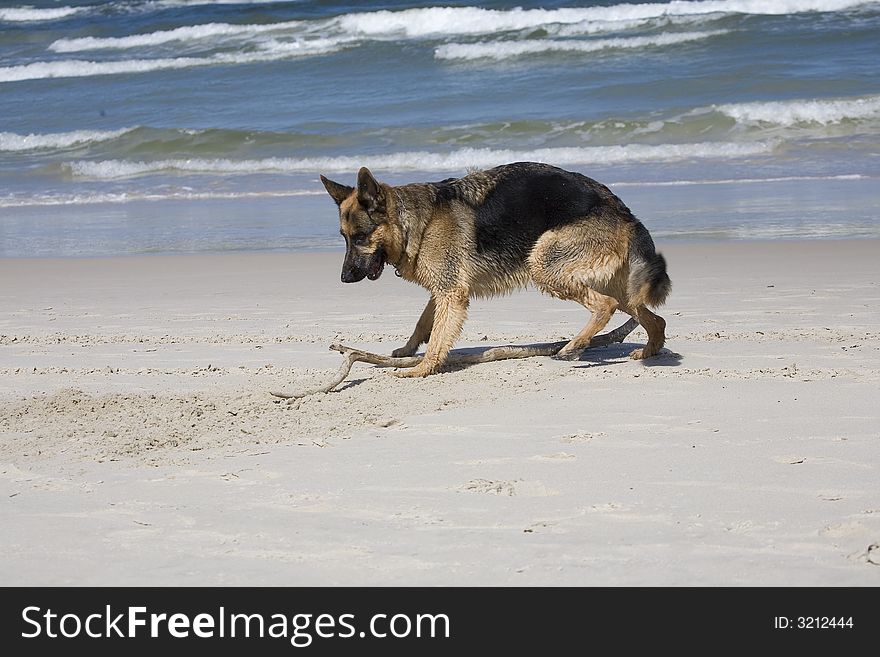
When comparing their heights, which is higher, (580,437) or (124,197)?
(580,437)

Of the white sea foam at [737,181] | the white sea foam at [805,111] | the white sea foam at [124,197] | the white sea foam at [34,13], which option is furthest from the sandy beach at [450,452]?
the white sea foam at [34,13]

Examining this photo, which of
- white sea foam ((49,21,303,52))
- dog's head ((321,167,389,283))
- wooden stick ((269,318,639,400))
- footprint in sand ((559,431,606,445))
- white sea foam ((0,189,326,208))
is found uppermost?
white sea foam ((49,21,303,52))

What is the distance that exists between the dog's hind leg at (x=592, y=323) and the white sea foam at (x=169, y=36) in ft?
99.1

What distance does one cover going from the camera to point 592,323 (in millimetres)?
7184

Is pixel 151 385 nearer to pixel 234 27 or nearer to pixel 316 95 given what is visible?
pixel 316 95

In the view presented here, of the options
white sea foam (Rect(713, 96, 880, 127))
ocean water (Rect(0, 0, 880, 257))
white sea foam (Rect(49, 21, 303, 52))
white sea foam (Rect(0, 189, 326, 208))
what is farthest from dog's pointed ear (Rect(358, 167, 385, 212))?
white sea foam (Rect(49, 21, 303, 52))

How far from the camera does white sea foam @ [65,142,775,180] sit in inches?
724

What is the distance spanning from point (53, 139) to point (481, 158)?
32.8 feet

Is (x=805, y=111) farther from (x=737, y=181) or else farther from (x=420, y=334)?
(x=420, y=334)

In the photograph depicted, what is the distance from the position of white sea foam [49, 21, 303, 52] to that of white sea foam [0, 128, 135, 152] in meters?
12.9

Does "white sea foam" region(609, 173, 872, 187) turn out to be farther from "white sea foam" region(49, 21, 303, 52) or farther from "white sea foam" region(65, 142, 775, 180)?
"white sea foam" region(49, 21, 303, 52)

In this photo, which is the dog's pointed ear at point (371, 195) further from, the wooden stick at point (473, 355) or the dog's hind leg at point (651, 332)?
the dog's hind leg at point (651, 332)

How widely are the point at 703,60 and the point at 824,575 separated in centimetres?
2450

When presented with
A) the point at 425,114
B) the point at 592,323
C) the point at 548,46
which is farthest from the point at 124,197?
the point at 548,46
